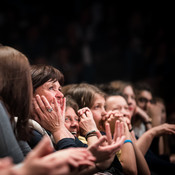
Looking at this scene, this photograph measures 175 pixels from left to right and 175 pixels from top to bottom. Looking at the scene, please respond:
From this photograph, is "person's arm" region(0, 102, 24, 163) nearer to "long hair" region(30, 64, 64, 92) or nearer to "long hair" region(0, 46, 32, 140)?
"long hair" region(0, 46, 32, 140)

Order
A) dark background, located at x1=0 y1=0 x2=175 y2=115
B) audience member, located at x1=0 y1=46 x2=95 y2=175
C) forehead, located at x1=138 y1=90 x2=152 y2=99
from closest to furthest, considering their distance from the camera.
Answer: audience member, located at x1=0 y1=46 x2=95 y2=175 < forehead, located at x1=138 y1=90 x2=152 y2=99 < dark background, located at x1=0 y1=0 x2=175 y2=115

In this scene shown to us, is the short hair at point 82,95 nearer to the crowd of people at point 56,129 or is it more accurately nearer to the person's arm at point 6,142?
the crowd of people at point 56,129

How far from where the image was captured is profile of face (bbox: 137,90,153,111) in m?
3.39

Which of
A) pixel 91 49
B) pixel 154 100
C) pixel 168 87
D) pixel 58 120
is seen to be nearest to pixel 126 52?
pixel 91 49

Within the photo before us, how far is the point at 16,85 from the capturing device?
49.3 inches

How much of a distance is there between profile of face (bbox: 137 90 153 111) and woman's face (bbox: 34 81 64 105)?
178 centimetres

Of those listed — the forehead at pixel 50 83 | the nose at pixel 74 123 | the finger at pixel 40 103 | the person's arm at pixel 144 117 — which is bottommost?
the person's arm at pixel 144 117

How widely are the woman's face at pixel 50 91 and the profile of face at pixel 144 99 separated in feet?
5.84

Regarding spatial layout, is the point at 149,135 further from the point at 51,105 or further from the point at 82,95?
the point at 51,105

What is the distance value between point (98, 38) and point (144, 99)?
79.3 inches

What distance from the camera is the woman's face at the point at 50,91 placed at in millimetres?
1737

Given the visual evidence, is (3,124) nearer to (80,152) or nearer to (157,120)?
(80,152)

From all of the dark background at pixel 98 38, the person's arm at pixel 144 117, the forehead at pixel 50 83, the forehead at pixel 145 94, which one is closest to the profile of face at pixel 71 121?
the forehead at pixel 50 83

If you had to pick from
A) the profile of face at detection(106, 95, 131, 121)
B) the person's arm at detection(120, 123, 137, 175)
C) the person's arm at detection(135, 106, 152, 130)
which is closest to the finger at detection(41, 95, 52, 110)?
the person's arm at detection(120, 123, 137, 175)
